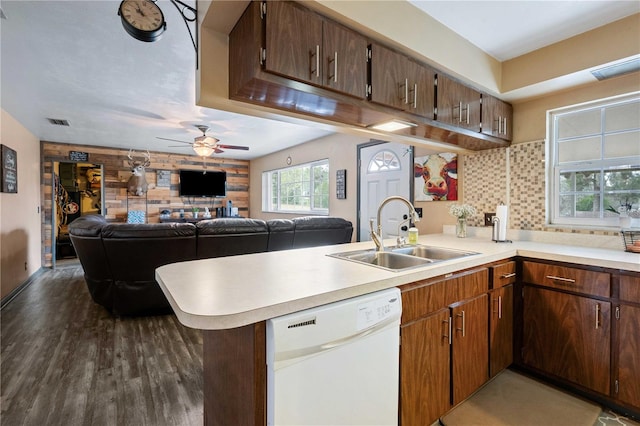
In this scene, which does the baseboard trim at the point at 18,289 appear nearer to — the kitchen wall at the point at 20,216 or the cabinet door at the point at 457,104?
the kitchen wall at the point at 20,216

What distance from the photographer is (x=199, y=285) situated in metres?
1.16

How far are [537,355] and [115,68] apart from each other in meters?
4.06

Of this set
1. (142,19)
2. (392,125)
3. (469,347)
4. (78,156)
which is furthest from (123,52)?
(78,156)

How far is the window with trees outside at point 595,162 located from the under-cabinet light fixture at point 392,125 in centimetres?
148

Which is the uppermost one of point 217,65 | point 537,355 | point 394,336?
point 217,65

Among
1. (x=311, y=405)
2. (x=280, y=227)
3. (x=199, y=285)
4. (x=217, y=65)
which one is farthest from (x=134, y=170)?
(x=311, y=405)

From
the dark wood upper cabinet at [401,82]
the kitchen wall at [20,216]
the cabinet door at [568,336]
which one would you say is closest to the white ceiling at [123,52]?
the kitchen wall at [20,216]

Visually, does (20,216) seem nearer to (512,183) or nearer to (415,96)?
(415,96)

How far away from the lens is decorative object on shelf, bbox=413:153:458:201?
3.16m

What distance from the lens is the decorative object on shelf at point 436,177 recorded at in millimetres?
3158

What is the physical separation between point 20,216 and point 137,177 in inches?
90.5

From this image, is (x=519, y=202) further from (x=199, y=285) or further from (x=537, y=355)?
(x=199, y=285)

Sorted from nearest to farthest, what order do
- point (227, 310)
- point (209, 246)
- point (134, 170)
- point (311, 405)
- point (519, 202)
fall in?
point (227, 310) < point (311, 405) < point (519, 202) < point (209, 246) < point (134, 170)

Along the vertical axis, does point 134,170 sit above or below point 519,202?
above
